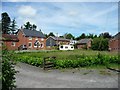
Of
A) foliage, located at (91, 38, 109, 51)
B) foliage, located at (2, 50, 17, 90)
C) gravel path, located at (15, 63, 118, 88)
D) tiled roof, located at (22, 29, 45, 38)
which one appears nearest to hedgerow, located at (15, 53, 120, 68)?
gravel path, located at (15, 63, 118, 88)

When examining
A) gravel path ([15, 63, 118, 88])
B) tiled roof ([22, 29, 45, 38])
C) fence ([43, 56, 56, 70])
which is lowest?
gravel path ([15, 63, 118, 88])

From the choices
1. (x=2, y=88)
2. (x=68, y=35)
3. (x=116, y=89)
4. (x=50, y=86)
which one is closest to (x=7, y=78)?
(x=2, y=88)

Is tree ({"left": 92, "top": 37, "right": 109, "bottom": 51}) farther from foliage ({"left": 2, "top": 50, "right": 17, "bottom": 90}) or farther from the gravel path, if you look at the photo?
foliage ({"left": 2, "top": 50, "right": 17, "bottom": 90})

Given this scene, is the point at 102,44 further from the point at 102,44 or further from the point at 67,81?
the point at 67,81

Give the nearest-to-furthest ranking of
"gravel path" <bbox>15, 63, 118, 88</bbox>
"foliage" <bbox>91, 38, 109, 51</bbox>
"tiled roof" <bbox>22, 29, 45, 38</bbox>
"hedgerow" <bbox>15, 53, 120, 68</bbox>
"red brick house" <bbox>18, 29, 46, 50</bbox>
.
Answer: "gravel path" <bbox>15, 63, 118, 88</bbox> < "hedgerow" <bbox>15, 53, 120, 68</bbox> < "red brick house" <bbox>18, 29, 46, 50</bbox> < "foliage" <bbox>91, 38, 109, 51</bbox> < "tiled roof" <bbox>22, 29, 45, 38</bbox>

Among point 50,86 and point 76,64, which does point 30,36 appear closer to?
point 76,64

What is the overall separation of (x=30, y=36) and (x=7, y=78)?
179 ft

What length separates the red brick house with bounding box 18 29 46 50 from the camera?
58.7 metres

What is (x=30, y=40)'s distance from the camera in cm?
6050

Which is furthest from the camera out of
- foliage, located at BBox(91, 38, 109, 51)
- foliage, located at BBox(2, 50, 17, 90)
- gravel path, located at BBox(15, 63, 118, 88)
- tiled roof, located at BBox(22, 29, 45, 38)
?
tiled roof, located at BBox(22, 29, 45, 38)

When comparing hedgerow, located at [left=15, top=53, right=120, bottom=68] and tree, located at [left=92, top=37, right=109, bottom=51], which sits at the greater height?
tree, located at [left=92, top=37, right=109, bottom=51]

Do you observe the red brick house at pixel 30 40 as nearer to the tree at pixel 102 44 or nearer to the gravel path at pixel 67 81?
the tree at pixel 102 44

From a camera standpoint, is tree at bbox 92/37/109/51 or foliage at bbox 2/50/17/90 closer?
foliage at bbox 2/50/17/90

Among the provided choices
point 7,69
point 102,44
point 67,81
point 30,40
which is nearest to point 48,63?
point 67,81
